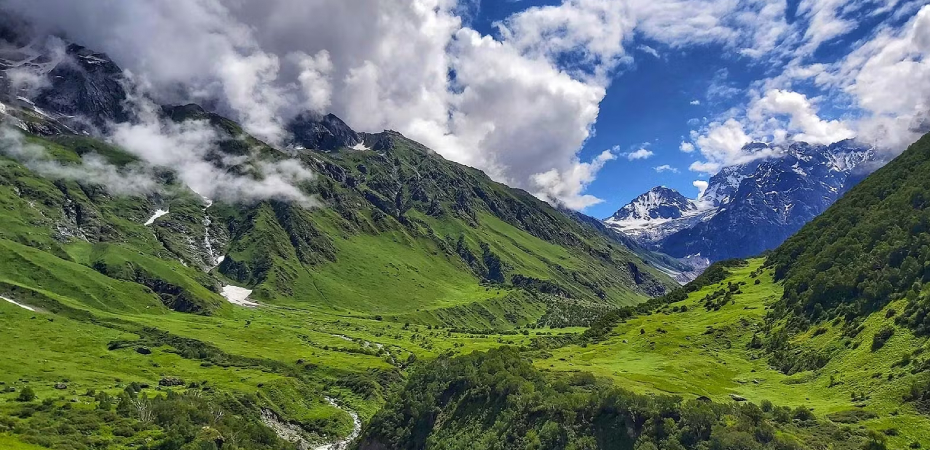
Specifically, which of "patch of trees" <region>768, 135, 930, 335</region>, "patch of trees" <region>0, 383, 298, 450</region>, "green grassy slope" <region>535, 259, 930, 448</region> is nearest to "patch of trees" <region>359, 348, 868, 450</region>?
"green grassy slope" <region>535, 259, 930, 448</region>

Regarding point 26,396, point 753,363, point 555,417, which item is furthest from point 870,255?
point 26,396

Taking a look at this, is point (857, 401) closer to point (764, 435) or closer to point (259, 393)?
point (764, 435)

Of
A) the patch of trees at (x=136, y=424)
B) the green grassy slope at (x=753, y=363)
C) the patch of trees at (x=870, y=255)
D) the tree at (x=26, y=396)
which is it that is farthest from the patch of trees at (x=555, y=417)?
the tree at (x=26, y=396)

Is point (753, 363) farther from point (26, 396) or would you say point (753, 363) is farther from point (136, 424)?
point (26, 396)

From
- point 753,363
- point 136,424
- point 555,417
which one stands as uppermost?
point 753,363

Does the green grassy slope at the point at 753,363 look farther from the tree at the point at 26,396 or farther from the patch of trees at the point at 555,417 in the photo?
the tree at the point at 26,396

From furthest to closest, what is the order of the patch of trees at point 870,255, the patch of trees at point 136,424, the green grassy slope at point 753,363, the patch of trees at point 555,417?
the patch of trees at point 136,424 < the patch of trees at point 870,255 < the green grassy slope at point 753,363 < the patch of trees at point 555,417

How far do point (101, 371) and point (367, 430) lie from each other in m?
114

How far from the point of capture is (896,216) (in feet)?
463

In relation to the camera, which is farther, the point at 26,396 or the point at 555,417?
the point at 26,396

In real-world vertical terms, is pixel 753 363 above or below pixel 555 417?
above

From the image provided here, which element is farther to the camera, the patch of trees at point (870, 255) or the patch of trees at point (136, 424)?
the patch of trees at point (136, 424)

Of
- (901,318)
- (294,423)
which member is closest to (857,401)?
(901,318)

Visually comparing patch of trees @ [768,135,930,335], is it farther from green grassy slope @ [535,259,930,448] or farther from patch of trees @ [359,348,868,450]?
patch of trees @ [359,348,868,450]
